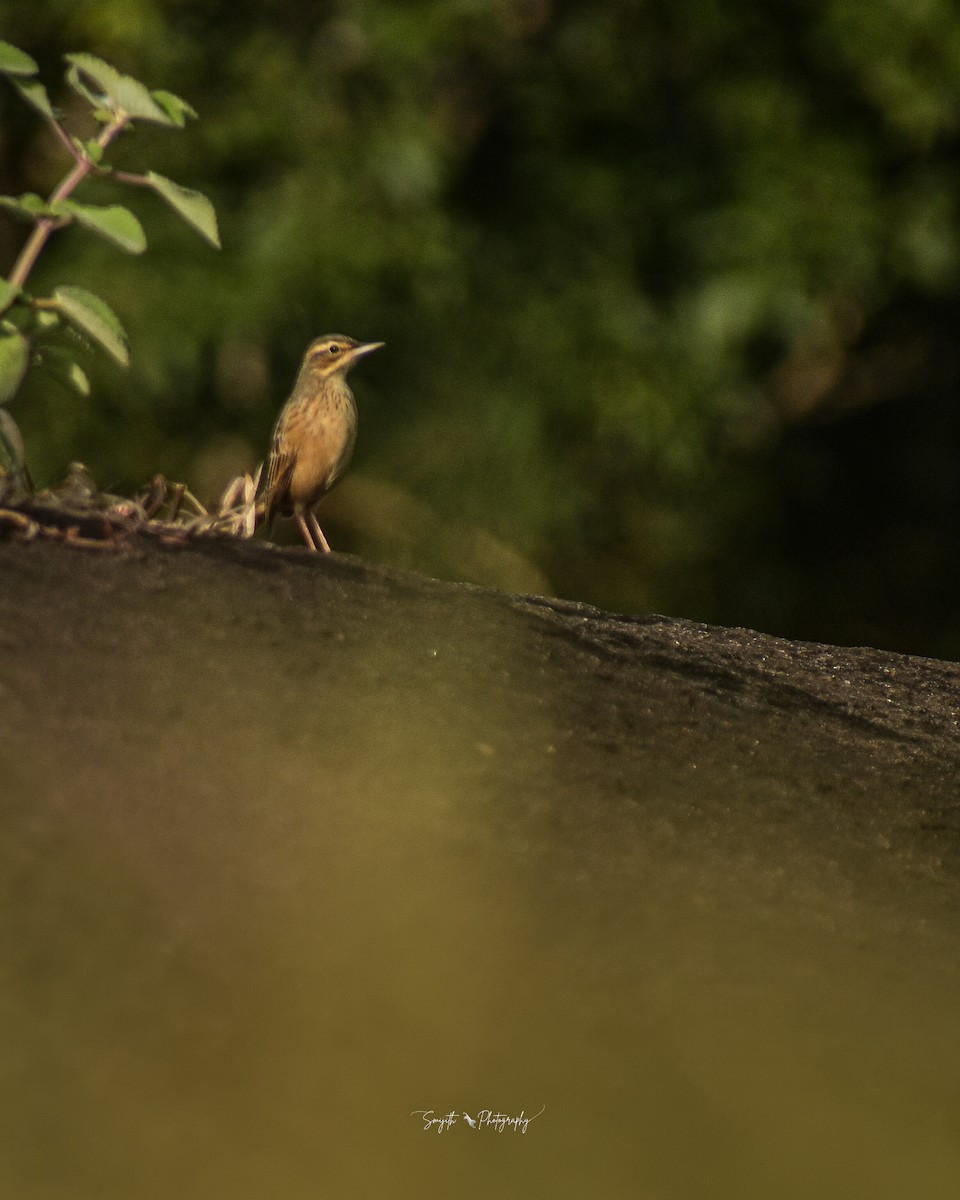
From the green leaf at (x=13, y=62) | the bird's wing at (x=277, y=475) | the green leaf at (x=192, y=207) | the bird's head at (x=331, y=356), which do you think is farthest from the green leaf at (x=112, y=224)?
the bird's head at (x=331, y=356)

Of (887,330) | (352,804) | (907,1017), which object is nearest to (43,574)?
(352,804)

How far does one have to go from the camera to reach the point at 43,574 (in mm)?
2867

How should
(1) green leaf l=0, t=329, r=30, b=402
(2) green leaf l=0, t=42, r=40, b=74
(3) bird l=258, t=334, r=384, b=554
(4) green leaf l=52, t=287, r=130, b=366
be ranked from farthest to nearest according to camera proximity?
(3) bird l=258, t=334, r=384, b=554 < (4) green leaf l=52, t=287, r=130, b=366 < (2) green leaf l=0, t=42, r=40, b=74 < (1) green leaf l=0, t=329, r=30, b=402

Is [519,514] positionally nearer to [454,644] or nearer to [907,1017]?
[454,644]

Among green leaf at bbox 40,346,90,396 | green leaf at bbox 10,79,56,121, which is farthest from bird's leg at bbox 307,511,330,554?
green leaf at bbox 10,79,56,121

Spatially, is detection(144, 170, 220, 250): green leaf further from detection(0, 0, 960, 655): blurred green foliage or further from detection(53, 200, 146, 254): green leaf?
detection(0, 0, 960, 655): blurred green foliage

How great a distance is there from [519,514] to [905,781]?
21.2ft

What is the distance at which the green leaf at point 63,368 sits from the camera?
128 inches

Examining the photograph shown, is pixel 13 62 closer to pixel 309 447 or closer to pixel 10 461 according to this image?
pixel 10 461

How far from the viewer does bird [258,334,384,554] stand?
475 centimetres

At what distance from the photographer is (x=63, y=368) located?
3.28 meters

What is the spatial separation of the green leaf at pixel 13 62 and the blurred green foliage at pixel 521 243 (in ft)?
19.9

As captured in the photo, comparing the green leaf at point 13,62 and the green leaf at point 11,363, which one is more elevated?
the green leaf at point 13,62

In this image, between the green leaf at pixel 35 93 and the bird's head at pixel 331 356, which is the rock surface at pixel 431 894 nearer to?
the green leaf at pixel 35 93
